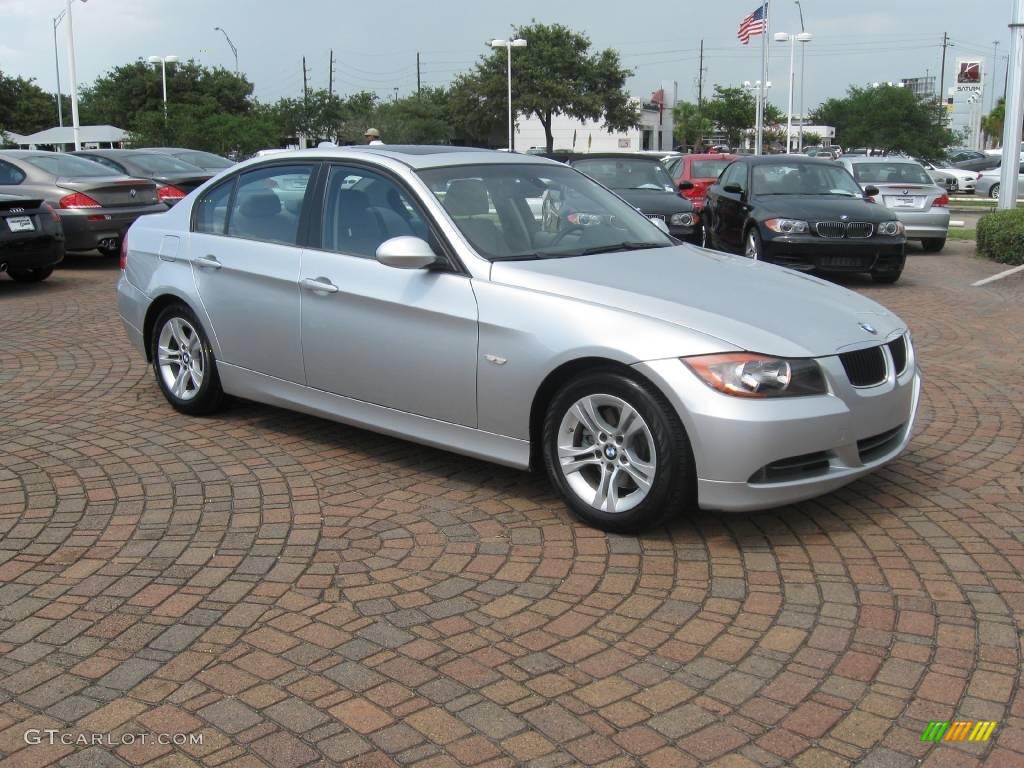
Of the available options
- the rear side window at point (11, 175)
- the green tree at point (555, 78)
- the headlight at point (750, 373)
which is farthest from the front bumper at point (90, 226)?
the green tree at point (555, 78)

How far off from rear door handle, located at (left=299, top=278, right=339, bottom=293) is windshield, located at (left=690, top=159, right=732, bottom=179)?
54.1ft

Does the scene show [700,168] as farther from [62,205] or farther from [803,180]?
[62,205]

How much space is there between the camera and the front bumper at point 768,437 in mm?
4504

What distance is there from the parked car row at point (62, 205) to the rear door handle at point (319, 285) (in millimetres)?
8214

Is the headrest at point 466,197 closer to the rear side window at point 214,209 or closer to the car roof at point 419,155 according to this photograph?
the car roof at point 419,155

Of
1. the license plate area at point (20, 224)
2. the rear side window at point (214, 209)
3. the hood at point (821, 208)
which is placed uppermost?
the rear side window at point (214, 209)

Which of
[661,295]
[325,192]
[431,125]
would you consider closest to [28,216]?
[325,192]

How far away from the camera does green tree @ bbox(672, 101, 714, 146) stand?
94.7 metres

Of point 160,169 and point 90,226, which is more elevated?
point 160,169

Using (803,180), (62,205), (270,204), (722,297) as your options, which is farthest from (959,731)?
(62,205)

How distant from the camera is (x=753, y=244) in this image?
13.6m

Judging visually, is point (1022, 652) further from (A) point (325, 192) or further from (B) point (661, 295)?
(A) point (325, 192)
